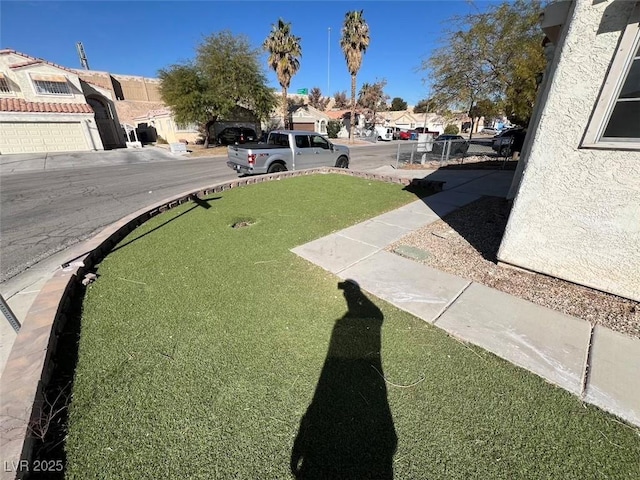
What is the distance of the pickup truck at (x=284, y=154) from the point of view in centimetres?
1001

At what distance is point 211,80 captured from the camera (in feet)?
74.0

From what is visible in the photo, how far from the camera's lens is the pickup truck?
10008 millimetres

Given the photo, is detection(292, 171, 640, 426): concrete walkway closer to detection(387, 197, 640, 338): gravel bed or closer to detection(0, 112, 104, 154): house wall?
detection(387, 197, 640, 338): gravel bed

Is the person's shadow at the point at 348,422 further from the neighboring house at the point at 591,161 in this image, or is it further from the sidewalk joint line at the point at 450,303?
the neighboring house at the point at 591,161

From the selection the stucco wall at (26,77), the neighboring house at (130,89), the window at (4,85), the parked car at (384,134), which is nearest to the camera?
the window at (4,85)

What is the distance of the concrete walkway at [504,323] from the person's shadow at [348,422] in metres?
0.95

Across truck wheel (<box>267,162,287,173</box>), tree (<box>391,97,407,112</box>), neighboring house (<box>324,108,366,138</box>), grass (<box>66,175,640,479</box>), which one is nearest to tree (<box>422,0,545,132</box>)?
truck wheel (<box>267,162,287,173</box>)

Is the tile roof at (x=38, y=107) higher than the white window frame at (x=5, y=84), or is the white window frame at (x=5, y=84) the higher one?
the white window frame at (x=5, y=84)

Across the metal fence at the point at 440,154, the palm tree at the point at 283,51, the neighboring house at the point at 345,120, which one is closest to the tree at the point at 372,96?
the neighboring house at the point at 345,120

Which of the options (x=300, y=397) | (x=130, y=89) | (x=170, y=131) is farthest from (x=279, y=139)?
(x=130, y=89)

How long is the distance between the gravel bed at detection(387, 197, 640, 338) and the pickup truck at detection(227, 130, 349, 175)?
22.1 feet

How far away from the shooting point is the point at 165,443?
186 cm

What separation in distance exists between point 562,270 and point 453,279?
1.33 meters

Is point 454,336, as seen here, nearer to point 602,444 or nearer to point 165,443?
point 602,444
